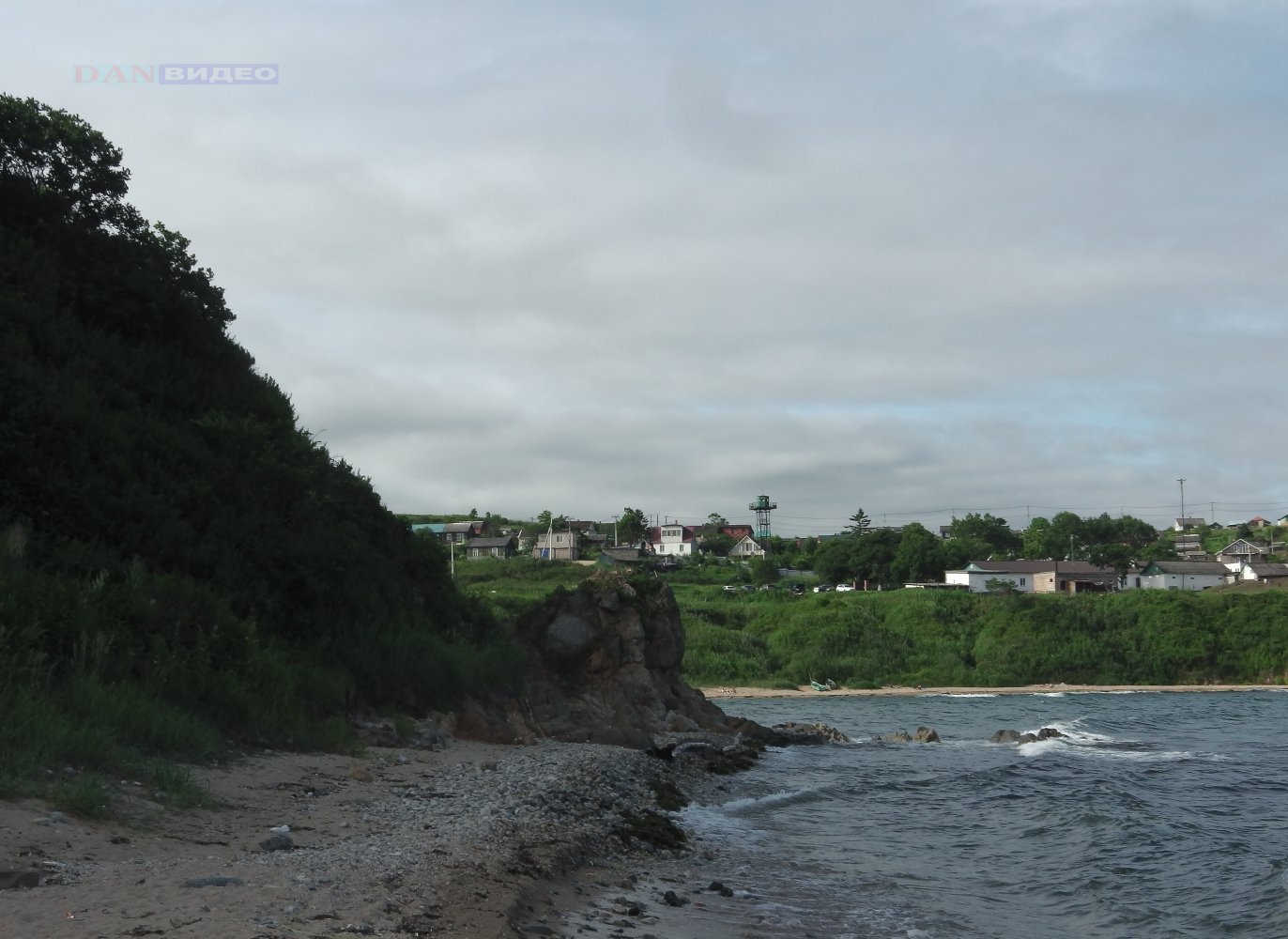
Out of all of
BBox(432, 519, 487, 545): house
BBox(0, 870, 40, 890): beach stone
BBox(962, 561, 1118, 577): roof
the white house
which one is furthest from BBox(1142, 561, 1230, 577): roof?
BBox(0, 870, 40, 890): beach stone

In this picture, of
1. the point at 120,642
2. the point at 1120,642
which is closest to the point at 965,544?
the point at 1120,642

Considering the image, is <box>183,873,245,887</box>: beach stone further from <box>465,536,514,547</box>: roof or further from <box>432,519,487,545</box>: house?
<box>432,519,487,545</box>: house

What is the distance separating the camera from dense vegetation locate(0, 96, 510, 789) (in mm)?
14352

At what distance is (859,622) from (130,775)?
75.9m

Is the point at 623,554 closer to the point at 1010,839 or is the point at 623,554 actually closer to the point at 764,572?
the point at 764,572

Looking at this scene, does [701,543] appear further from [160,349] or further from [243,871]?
[243,871]

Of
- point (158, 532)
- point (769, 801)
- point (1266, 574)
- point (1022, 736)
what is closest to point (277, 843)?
point (158, 532)

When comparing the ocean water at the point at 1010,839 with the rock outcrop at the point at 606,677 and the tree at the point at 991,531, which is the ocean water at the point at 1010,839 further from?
the tree at the point at 991,531

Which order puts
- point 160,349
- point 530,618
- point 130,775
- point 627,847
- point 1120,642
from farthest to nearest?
1. point 1120,642
2. point 530,618
3. point 160,349
4. point 627,847
5. point 130,775

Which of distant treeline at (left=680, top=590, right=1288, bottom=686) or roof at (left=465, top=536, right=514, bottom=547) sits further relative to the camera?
roof at (left=465, top=536, right=514, bottom=547)

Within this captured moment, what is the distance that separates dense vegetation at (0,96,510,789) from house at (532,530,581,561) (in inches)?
4181

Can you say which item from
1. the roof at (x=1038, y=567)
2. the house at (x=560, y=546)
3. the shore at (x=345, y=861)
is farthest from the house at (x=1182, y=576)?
the shore at (x=345, y=861)

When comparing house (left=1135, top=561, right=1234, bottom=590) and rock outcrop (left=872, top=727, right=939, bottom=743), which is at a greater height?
house (left=1135, top=561, right=1234, bottom=590)

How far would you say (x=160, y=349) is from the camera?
26625 mm
